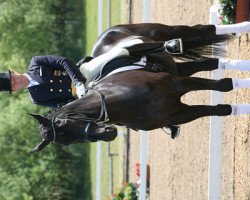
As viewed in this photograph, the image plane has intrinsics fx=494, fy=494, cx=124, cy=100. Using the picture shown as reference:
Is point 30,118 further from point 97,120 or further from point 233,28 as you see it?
point 97,120

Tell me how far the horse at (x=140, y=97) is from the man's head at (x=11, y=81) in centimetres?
84

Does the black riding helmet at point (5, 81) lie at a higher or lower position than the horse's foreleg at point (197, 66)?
lower

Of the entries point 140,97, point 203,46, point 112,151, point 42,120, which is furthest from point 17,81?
point 112,151

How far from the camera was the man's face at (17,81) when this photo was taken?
17.3 feet

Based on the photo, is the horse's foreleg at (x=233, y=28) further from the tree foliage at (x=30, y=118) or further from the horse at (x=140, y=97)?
the tree foliage at (x=30, y=118)

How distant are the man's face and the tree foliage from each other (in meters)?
12.1

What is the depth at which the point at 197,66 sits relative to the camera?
5754mm

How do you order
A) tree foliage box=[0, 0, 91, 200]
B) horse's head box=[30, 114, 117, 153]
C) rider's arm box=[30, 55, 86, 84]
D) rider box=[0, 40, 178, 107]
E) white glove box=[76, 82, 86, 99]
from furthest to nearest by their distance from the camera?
1. tree foliage box=[0, 0, 91, 200]
2. rider box=[0, 40, 178, 107]
3. rider's arm box=[30, 55, 86, 84]
4. white glove box=[76, 82, 86, 99]
5. horse's head box=[30, 114, 117, 153]

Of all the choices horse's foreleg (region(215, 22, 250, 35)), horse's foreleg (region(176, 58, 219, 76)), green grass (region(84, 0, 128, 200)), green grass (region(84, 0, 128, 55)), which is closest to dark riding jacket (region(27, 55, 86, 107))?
horse's foreleg (region(176, 58, 219, 76))

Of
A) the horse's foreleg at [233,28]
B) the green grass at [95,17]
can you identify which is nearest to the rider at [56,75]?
the horse's foreleg at [233,28]

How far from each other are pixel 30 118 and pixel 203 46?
13.7 metres

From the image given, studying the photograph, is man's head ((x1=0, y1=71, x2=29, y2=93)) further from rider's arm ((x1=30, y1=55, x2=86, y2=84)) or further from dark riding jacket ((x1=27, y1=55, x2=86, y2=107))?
rider's arm ((x1=30, y1=55, x2=86, y2=84))

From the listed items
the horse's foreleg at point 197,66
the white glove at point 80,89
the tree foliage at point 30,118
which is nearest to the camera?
the white glove at point 80,89

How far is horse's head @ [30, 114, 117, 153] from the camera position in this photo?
4.19 metres
